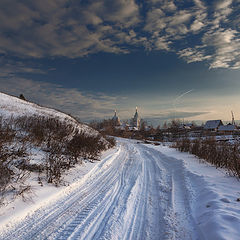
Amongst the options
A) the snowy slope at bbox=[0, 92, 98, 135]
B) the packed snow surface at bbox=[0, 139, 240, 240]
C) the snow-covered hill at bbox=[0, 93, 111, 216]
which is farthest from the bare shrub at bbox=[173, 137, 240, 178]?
the snowy slope at bbox=[0, 92, 98, 135]

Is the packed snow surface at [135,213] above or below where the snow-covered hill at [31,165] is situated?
below

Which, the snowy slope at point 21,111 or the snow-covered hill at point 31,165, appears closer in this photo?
the snow-covered hill at point 31,165

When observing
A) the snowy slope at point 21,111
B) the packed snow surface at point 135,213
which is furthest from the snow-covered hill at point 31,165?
the snowy slope at point 21,111

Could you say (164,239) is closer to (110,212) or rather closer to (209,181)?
(110,212)

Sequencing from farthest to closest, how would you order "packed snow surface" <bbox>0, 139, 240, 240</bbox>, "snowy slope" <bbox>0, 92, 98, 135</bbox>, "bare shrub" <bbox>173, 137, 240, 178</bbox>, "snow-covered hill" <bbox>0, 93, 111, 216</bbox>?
"snowy slope" <bbox>0, 92, 98, 135</bbox> < "bare shrub" <bbox>173, 137, 240, 178</bbox> < "snow-covered hill" <bbox>0, 93, 111, 216</bbox> < "packed snow surface" <bbox>0, 139, 240, 240</bbox>

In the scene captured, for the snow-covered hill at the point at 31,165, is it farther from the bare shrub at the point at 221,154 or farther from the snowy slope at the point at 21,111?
Result: the bare shrub at the point at 221,154

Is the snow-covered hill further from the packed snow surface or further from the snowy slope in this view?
the snowy slope

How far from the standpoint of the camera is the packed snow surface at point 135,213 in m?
3.33

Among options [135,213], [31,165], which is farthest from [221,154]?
[31,165]

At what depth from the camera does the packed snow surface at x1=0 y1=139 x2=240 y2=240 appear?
3.33m

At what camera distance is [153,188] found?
610 centimetres

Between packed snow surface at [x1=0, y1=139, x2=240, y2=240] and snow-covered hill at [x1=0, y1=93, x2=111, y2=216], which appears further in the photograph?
snow-covered hill at [x1=0, y1=93, x2=111, y2=216]

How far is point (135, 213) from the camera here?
4.20 metres

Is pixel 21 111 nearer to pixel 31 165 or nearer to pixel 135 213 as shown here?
pixel 31 165
